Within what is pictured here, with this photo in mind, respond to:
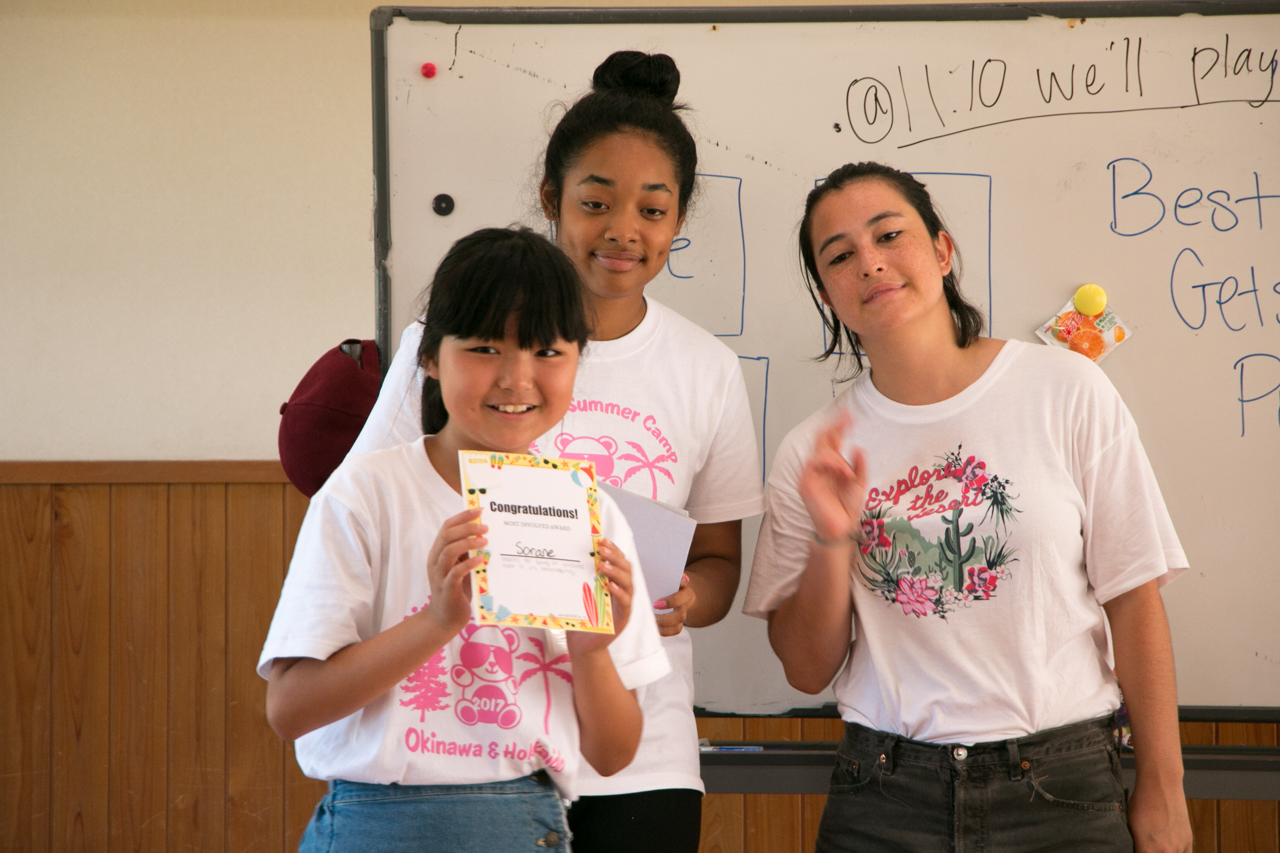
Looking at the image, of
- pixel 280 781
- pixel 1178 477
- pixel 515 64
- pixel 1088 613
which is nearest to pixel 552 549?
pixel 1088 613

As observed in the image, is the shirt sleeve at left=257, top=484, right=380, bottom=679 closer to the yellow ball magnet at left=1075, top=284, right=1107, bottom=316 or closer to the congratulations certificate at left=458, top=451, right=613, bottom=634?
the congratulations certificate at left=458, top=451, right=613, bottom=634

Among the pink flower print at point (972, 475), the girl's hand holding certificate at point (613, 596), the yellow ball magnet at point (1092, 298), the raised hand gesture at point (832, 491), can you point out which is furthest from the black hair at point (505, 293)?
the yellow ball magnet at point (1092, 298)

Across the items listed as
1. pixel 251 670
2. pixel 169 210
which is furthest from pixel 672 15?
pixel 251 670

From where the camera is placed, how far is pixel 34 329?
10.0ft

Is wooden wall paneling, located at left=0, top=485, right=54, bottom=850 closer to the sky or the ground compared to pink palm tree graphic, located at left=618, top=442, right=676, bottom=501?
closer to the ground

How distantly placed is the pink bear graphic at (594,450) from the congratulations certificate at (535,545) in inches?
15.9

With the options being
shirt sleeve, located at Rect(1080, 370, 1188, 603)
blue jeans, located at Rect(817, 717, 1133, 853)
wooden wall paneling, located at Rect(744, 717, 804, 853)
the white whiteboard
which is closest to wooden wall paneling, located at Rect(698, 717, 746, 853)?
wooden wall paneling, located at Rect(744, 717, 804, 853)

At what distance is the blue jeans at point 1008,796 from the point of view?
135 cm

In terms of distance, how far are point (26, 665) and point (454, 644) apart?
8.49 feet

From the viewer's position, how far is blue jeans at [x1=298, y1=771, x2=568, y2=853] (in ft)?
3.49

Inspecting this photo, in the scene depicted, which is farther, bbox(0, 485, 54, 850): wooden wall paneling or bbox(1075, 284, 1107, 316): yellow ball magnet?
bbox(0, 485, 54, 850): wooden wall paneling

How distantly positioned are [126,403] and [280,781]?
1.31 metres

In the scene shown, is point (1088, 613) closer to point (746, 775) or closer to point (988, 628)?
point (988, 628)

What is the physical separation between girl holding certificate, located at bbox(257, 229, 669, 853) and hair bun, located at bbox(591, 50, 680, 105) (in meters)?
0.59
